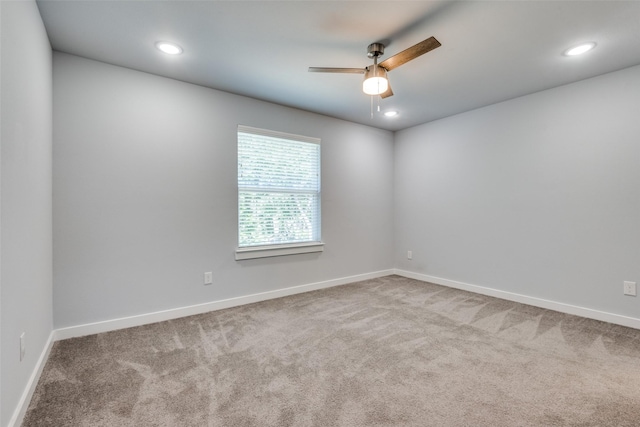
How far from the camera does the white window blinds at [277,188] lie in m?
3.59

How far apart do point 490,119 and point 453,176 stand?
0.87m

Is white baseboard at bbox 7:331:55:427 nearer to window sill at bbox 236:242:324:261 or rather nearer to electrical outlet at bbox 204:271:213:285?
electrical outlet at bbox 204:271:213:285

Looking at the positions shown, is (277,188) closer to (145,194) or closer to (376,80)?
Answer: (145,194)

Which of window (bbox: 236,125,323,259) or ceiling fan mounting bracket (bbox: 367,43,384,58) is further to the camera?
window (bbox: 236,125,323,259)

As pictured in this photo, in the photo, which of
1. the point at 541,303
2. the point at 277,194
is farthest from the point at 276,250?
the point at 541,303

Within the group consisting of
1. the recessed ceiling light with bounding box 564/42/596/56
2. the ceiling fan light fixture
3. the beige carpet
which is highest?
the recessed ceiling light with bounding box 564/42/596/56

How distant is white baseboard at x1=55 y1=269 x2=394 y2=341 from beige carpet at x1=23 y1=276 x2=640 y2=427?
102mm

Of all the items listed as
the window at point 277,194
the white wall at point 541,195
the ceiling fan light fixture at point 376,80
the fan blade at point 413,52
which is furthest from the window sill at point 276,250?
the fan blade at point 413,52

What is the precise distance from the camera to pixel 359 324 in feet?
9.64

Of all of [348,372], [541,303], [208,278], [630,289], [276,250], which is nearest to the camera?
[348,372]

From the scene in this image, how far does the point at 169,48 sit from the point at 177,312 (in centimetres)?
253

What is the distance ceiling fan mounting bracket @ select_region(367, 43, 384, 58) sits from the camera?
242cm

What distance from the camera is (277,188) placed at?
3822 mm

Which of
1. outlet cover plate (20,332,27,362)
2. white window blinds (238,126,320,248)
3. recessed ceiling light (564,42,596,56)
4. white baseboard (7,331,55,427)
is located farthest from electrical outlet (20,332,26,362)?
recessed ceiling light (564,42,596,56)
